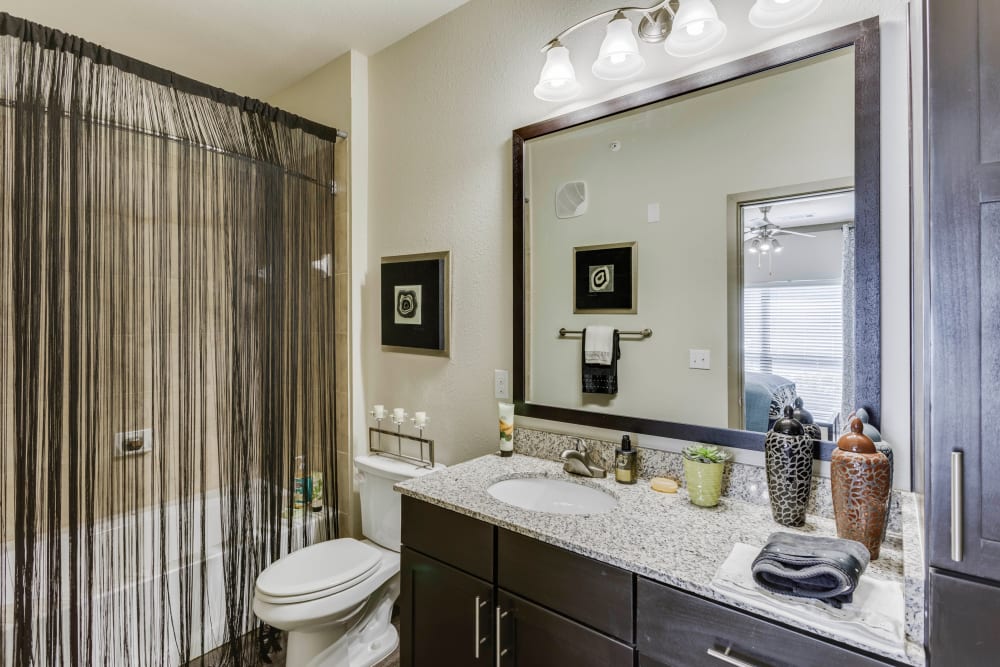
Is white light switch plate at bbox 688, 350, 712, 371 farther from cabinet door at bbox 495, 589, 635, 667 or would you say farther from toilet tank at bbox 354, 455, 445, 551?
toilet tank at bbox 354, 455, 445, 551

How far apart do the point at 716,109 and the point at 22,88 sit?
204 cm

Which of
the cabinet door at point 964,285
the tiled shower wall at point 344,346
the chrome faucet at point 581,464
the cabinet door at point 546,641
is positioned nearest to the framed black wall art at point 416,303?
the tiled shower wall at point 344,346

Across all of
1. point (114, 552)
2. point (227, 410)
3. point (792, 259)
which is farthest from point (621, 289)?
point (114, 552)

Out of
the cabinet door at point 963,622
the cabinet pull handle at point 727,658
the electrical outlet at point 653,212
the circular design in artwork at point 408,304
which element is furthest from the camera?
the circular design in artwork at point 408,304

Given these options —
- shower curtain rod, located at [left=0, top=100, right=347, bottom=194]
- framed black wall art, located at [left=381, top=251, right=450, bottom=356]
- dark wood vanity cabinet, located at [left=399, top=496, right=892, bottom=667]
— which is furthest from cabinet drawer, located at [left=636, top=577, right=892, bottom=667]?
shower curtain rod, located at [left=0, top=100, right=347, bottom=194]

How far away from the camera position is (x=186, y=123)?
1.83 m

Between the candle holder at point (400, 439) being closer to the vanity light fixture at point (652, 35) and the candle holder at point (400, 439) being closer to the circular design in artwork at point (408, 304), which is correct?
the circular design in artwork at point (408, 304)

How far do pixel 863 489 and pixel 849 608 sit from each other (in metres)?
0.27

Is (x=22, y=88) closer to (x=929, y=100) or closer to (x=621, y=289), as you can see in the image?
(x=621, y=289)

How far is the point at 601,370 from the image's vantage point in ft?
5.39

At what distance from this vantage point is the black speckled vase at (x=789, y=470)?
3.81 feet

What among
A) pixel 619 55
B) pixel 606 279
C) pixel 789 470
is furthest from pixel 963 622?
pixel 619 55

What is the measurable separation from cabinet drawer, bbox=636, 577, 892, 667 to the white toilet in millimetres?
→ 1119

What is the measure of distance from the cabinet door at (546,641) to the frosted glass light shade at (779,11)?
1.53 meters
